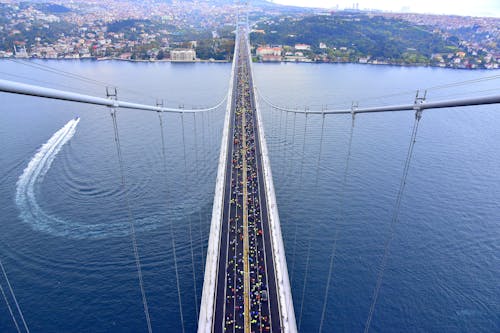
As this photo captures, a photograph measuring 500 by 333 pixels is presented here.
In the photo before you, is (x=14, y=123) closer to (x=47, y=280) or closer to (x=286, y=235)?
(x=47, y=280)

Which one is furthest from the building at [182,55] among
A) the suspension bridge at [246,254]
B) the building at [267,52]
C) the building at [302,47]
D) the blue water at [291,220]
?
the suspension bridge at [246,254]

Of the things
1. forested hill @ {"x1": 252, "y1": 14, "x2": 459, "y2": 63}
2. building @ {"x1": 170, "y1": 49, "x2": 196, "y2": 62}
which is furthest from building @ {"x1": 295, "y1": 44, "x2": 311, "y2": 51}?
building @ {"x1": 170, "y1": 49, "x2": 196, "y2": 62}

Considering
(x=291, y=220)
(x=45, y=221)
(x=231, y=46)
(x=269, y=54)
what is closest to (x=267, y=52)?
(x=269, y=54)

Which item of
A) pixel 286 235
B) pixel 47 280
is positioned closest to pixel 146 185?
pixel 47 280

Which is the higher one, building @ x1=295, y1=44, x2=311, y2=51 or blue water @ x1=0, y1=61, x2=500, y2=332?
building @ x1=295, y1=44, x2=311, y2=51

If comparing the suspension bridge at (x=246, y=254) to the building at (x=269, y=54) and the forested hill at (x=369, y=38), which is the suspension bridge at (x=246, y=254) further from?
the forested hill at (x=369, y=38)

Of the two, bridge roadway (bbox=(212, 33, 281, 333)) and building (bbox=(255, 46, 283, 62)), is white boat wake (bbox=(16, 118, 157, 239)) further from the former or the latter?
building (bbox=(255, 46, 283, 62))
